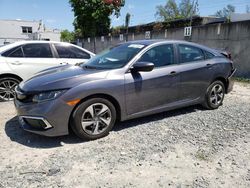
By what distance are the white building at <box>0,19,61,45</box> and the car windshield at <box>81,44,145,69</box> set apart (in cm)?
3955

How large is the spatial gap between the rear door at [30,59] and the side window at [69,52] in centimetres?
24

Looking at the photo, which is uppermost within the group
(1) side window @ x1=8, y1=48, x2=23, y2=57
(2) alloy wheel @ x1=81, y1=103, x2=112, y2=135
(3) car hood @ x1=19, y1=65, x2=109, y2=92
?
(1) side window @ x1=8, y1=48, x2=23, y2=57

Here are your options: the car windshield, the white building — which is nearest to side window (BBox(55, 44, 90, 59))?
the car windshield

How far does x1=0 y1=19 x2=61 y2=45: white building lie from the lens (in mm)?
42031

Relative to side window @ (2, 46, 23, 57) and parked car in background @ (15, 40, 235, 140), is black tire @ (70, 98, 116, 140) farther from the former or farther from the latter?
side window @ (2, 46, 23, 57)

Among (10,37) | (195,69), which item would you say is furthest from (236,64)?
(10,37)

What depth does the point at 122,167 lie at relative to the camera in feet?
9.89

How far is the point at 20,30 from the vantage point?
43.4 meters

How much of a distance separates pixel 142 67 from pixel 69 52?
333 cm

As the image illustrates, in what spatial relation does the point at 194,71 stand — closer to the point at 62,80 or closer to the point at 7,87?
the point at 62,80

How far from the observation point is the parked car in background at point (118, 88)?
346cm

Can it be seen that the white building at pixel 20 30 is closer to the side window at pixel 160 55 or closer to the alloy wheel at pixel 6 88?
the alloy wheel at pixel 6 88

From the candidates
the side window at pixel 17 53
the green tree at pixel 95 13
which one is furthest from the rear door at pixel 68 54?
the green tree at pixel 95 13

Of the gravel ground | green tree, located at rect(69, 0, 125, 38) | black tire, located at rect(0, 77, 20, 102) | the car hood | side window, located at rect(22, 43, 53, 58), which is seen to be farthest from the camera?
green tree, located at rect(69, 0, 125, 38)
